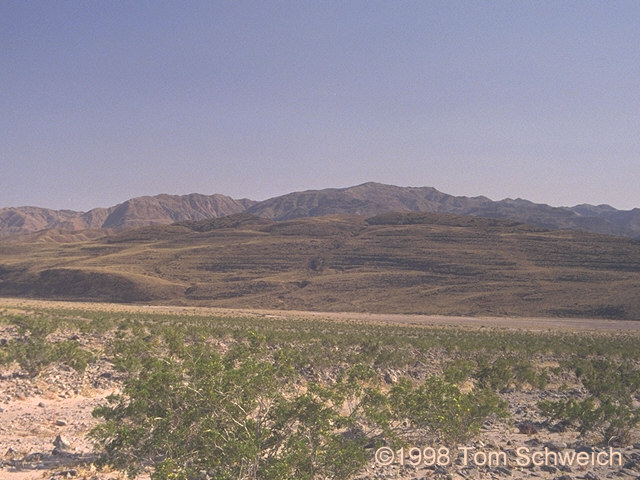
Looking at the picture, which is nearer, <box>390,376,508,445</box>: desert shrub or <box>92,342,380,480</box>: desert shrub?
Answer: <box>92,342,380,480</box>: desert shrub

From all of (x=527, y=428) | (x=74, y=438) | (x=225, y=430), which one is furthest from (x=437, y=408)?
(x=74, y=438)

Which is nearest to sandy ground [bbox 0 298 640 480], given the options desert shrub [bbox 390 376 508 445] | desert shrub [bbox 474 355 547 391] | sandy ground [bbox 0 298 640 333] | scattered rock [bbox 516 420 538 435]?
scattered rock [bbox 516 420 538 435]

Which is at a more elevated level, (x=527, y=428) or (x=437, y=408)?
(x=437, y=408)

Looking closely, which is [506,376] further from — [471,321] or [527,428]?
[471,321]

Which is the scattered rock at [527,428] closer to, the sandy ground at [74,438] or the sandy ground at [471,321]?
the sandy ground at [74,438]

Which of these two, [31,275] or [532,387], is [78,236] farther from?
[532,387]

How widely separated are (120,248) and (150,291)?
43.3 meters

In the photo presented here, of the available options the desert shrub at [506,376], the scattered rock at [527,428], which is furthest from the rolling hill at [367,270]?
the scattered rock at [527,428]

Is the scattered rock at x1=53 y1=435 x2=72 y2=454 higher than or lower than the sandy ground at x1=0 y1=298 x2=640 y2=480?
higher

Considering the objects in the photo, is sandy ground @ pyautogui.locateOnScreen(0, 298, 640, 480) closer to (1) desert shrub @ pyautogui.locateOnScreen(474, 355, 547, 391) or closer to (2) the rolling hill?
(1) desert shrub @ pyautogui.locateOnScreen(474, 355, 547, 391)

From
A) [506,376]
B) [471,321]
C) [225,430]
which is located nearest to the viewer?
[225,430]

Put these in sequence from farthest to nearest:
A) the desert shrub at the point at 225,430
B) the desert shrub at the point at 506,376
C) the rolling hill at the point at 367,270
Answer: the rolling hill at the point at 367,270, the desert shrub at the point at 506,376, the desert shrub at the point at 225,430

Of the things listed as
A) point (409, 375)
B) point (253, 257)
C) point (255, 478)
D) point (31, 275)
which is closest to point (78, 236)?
point (31, 275)

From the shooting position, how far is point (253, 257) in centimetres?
10638
